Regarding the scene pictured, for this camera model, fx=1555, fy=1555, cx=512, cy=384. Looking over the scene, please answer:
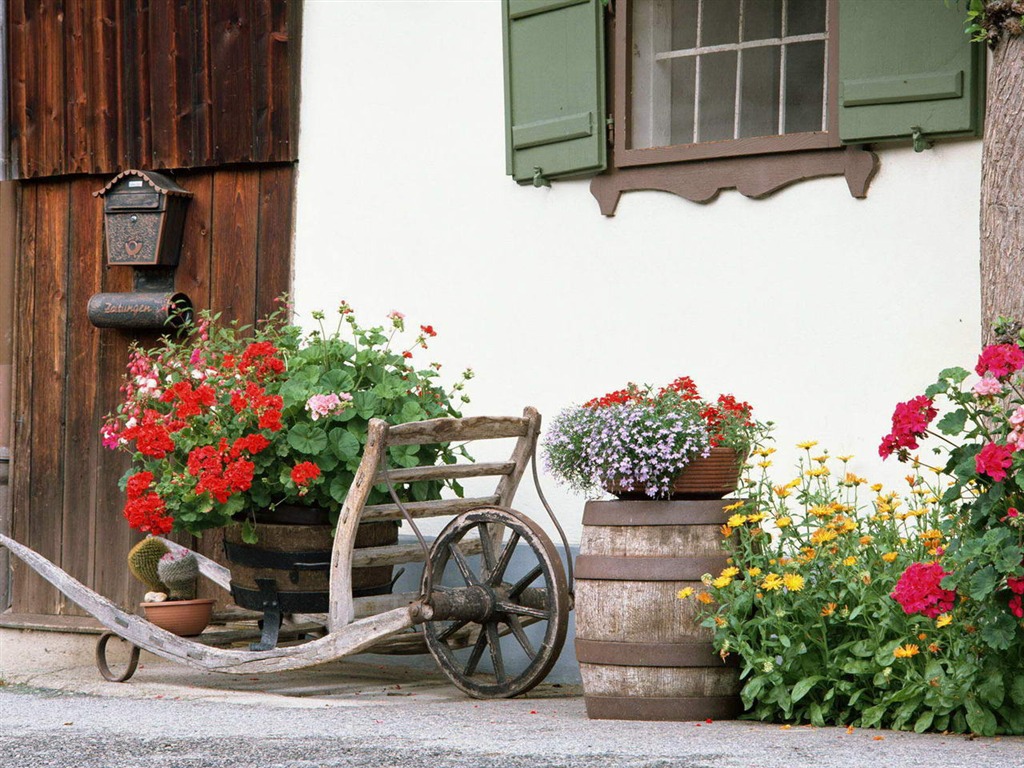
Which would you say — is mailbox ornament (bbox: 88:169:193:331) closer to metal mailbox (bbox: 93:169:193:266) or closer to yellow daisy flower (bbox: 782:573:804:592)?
metal mailbox (bbox: 93:169:193:266)

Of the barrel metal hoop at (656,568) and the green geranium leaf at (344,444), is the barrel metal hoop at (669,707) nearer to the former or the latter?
the barrel metal hoop at (656,568)

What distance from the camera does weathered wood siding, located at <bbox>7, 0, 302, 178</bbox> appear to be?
24.7ft

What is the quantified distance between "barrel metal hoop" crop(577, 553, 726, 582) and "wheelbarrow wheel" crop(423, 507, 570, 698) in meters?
0.48

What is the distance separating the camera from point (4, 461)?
8.42 m

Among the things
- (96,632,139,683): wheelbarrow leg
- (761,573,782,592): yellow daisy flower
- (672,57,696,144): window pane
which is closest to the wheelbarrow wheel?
(761,573,782,592): yellow daisy flower

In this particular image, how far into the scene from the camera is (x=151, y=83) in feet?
25.9

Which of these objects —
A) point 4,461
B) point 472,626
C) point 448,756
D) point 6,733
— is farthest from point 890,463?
point 4,461

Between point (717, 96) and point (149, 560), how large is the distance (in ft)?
10.3

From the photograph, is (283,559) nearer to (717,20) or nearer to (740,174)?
(740,174)

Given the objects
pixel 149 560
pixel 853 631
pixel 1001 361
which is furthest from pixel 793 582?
pixel 149 560

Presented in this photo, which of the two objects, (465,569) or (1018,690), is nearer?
(1018,690)

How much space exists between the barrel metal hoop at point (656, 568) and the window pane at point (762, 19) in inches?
99.7

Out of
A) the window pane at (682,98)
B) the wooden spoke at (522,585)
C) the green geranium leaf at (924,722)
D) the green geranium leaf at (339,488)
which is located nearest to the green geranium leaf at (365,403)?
the green geranium leaf at (339,488)

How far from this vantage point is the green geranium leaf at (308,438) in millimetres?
5891
